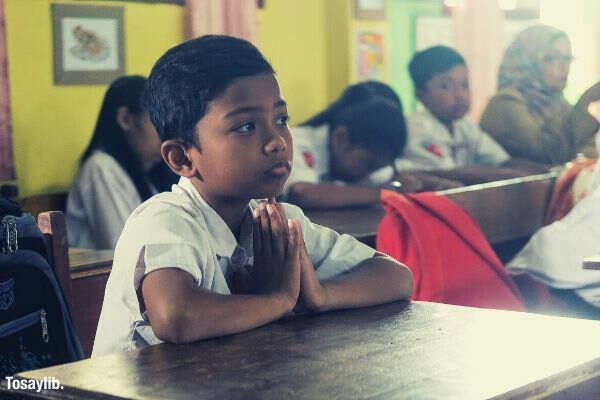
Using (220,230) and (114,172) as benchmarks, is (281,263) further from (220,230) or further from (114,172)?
(114,172)

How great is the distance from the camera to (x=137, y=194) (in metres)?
4.07

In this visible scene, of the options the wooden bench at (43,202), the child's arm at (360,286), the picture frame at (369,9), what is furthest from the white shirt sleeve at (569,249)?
the picture frame at (369,9)

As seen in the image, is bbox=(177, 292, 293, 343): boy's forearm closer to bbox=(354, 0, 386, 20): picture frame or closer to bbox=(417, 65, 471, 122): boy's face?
bbox=(417, 65, 471, 122): boy's face

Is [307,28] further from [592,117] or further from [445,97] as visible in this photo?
[592,117]

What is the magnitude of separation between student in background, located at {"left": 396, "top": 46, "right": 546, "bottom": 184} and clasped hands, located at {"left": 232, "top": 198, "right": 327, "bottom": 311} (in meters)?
3.56

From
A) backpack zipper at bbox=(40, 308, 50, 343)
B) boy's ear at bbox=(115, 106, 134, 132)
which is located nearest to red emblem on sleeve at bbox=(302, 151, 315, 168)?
boy's ear at bbox=(115, 106, 134, 132)

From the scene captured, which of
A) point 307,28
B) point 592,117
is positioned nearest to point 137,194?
point 592,117

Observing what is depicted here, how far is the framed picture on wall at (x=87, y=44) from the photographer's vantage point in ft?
14.5

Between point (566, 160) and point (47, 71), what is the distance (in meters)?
2.53

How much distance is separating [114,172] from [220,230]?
2.18 metres

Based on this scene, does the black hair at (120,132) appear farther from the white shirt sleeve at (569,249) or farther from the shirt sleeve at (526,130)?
the shirt sleeve at (526,130)

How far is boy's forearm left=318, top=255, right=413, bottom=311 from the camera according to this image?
6.37ft

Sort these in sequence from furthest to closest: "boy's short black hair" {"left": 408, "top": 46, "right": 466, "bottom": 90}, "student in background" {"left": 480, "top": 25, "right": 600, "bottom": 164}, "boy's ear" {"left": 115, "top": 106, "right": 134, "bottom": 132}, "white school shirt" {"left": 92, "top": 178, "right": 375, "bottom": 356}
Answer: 1. "student in background" {"left": 480, "top": 25, "right": 600, "bottom": 164}
2. "boy's short black hair" {"left": 408, "top": 46, "right": 466, "bottom": 90}
3. "boy's ear" {"left": 115, "top": 106, "right": 134, "bottom": 132}
4. "white school shirt" {"left": 92, "top": 178, "right": 375, "bottom": 356}

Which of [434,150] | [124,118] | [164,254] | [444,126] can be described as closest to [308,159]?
[124,118]
